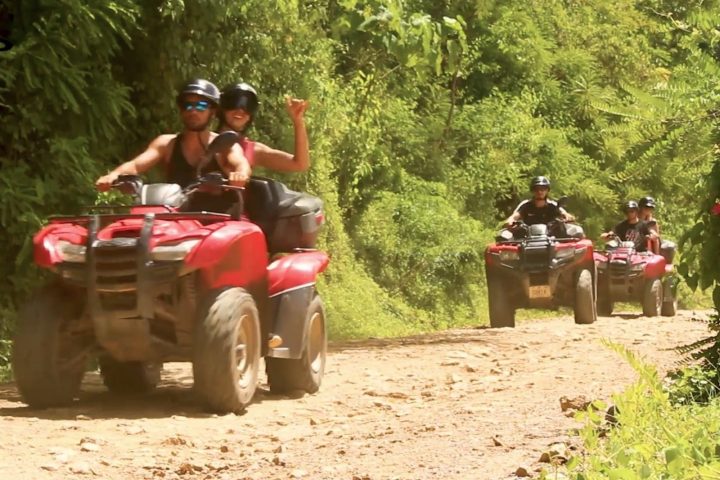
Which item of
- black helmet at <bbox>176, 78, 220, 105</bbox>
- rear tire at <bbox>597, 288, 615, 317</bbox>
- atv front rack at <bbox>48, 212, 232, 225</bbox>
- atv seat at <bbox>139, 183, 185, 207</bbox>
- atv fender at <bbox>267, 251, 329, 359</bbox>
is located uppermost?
black helmet at <bbox>176, 78, 220, 105</bbox>

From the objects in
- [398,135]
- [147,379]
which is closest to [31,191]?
[147,379]

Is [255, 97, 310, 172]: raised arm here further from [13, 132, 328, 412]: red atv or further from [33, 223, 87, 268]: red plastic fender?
[33, 223, 87, 268]: red plastic fender

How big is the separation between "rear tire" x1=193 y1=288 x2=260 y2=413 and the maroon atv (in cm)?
879

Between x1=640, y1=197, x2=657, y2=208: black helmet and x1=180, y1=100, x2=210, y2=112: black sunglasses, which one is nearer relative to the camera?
x1=180, y1=100, x2=210, y2=112: black sunglasses

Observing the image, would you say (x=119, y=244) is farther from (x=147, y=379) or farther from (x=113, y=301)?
(x=147, y=379)

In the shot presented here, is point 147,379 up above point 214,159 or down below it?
below

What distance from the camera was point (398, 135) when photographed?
2511cm

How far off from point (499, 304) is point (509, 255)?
59cm

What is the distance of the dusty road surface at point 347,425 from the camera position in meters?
6.36

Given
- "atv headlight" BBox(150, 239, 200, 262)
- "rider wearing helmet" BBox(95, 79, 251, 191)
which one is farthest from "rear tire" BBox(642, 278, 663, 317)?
"atv headlight" BBox(150, 239, 200, 262)

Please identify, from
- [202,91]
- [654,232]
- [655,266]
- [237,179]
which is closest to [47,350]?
[237,179]

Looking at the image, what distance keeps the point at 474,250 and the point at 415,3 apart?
715 cm

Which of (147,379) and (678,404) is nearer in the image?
(678,404)

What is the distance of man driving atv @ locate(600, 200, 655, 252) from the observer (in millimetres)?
21906
